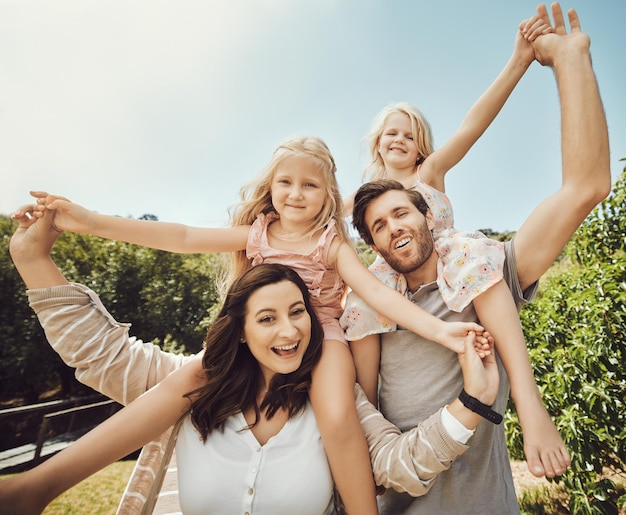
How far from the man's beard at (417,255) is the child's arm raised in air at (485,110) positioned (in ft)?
3.36

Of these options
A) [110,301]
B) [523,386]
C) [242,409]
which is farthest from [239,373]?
[110,301]

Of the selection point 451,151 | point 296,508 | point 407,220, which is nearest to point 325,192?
point 407,220

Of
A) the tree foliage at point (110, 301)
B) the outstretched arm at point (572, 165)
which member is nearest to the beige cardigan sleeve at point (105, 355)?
the outstretched arm at point (572, 165)

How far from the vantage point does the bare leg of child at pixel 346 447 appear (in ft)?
5.98

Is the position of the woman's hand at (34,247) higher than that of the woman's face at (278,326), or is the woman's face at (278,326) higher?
the woman's hand at (34,247)

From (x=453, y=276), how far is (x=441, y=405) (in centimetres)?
65

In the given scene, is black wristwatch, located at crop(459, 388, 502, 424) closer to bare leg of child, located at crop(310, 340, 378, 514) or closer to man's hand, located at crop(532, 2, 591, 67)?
bare leg of child, located at crop(310, 340, 378, 514)

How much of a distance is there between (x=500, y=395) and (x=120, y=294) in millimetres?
17249

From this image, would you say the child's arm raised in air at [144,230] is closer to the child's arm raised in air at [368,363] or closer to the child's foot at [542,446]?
the child's arm raised in air at [368,363]

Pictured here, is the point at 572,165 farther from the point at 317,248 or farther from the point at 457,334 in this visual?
the point at 317,248

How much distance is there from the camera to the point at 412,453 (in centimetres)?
171

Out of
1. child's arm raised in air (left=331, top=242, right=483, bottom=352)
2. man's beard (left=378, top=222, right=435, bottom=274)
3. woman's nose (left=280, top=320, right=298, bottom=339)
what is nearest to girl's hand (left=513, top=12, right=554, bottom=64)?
man's beard (left=378, top=222, right=435, bottom=274)

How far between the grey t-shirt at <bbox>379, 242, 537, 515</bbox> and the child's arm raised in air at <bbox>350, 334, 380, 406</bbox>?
0.04m

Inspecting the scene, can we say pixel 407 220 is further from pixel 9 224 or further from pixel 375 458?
pixel 9 224
